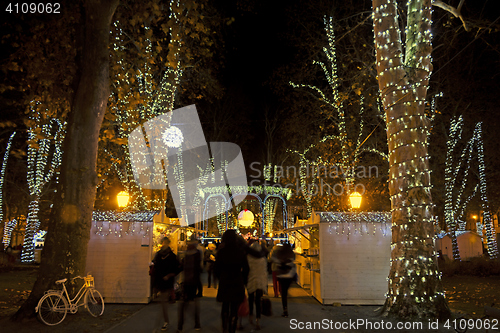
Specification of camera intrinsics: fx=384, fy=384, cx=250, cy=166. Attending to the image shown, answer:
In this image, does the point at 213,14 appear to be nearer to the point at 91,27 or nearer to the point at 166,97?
the point at 166,97

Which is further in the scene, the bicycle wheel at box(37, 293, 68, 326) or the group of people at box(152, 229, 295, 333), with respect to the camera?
the bicycle wheel at box(37, 293, 68, 326)

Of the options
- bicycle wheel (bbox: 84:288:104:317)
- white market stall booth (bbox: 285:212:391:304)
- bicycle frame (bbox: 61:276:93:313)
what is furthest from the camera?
white market stall booth (bbox: 285:212:391:304)

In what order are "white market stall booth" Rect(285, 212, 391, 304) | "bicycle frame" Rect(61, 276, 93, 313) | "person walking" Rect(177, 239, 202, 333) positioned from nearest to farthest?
"person walking" Rect(177, 239, 202, 333), "bicycle frame" Rect(61, 276, 93, 313), "white market stall booth" Rect(285, 212, 391, 304)

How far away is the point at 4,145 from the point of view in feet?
91.8

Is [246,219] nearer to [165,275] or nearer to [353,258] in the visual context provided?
[353,258]

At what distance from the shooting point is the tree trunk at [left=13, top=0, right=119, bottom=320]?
27.9ft

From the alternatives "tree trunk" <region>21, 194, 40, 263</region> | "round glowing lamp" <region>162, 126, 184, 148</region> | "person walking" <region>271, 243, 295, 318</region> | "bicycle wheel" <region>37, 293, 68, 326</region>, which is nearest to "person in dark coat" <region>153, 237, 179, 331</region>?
"bicycle wheel" <region>37, 293, 68, 326</region>

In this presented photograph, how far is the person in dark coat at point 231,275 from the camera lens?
6520 mm

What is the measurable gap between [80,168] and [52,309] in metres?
3.09

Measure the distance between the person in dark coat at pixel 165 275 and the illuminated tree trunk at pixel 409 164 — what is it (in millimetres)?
4742

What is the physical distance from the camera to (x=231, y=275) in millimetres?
6562

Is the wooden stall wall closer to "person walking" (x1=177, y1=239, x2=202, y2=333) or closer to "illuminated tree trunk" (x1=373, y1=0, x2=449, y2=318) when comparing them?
"person walking" (x1=177, y1=239, x2=202, y2=333)

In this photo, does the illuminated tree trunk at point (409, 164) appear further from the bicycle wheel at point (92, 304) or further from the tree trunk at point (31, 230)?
the tree trunk at point (31, 230)

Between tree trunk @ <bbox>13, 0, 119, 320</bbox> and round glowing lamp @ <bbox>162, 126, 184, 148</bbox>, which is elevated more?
round glowing lamp @ <bbox>162, 126, 184, 148</bbox>
